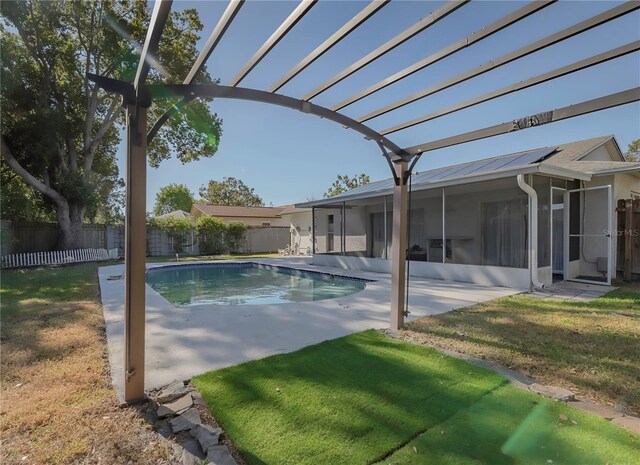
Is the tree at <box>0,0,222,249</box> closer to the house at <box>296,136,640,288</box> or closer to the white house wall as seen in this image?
the white house wall

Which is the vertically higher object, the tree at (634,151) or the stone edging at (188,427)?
the tree at (634,151)

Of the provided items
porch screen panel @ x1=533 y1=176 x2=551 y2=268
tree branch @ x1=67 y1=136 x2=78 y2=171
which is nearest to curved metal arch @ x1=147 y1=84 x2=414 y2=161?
porch screen panel @ x1=533 y1=176 x2=551 y2=268

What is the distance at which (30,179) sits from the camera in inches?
546

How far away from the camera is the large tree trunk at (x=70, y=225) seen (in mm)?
15133

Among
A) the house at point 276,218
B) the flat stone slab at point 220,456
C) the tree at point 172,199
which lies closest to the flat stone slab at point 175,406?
the flat stone slab at point 220,456

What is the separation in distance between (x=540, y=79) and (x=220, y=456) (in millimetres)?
3771

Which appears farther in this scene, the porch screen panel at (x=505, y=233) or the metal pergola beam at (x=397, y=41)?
the porch screen panel at (x=505, y=233)

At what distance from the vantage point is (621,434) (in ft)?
7.62

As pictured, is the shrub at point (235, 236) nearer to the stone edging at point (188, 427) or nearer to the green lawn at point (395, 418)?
the green lawn at point (395, 418)

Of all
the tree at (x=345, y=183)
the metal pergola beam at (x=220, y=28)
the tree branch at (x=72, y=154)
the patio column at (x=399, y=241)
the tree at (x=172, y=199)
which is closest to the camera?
the metal pergola beam at (x=220, y=28)

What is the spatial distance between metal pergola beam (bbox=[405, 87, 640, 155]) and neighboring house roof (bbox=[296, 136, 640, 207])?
448cm

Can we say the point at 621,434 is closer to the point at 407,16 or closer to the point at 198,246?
the point at 407,16

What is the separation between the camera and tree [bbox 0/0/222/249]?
13211 mm

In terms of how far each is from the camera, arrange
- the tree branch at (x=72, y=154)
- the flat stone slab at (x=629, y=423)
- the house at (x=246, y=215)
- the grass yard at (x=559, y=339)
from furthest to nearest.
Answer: the house at (x=246, y=215), the tree branch at (x=72, y=154), the grass yard at (x=559, y=339), the flat stone slab at (x=629, y=423)
